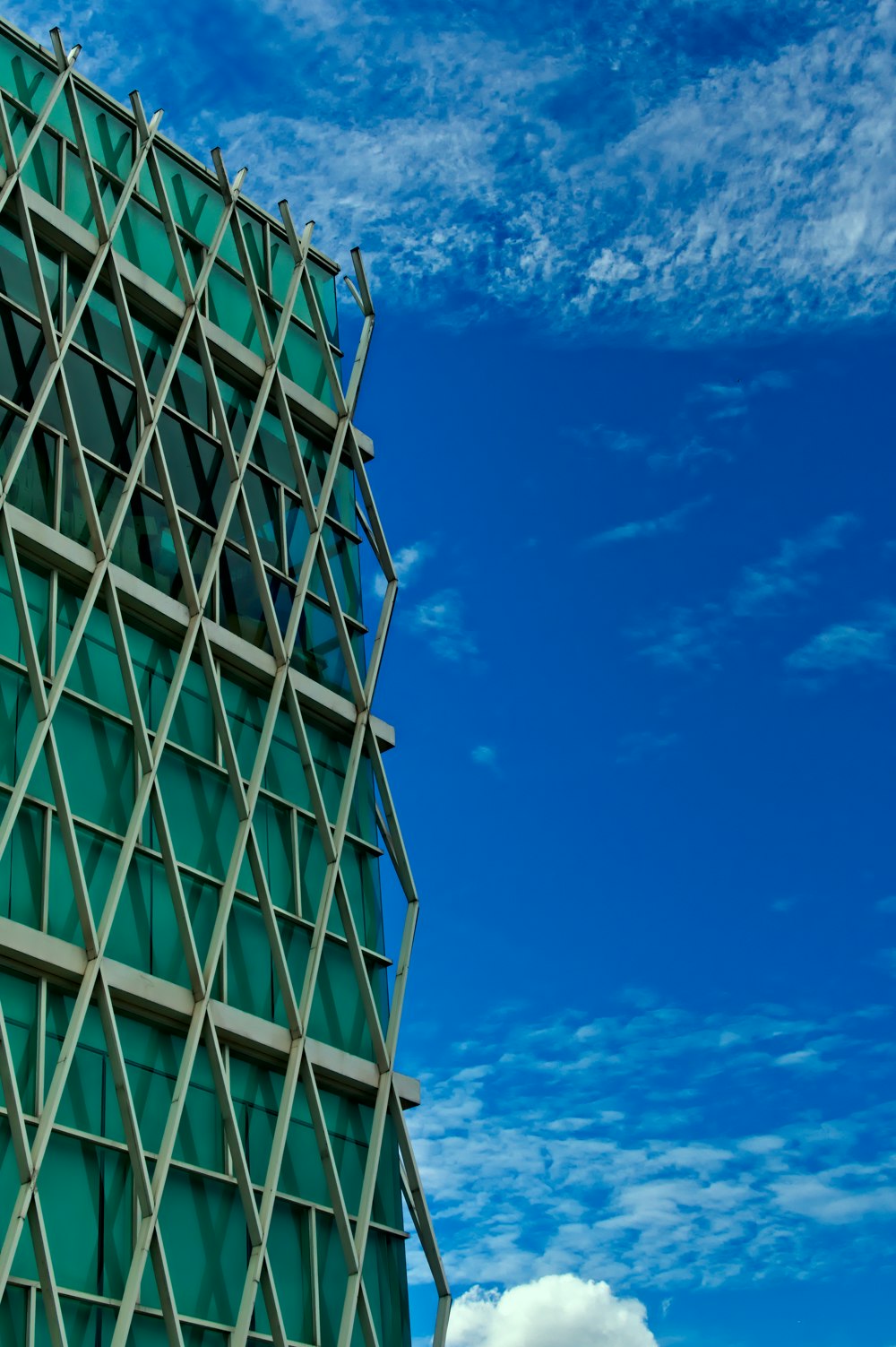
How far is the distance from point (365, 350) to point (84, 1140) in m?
20.2

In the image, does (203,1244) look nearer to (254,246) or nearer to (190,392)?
(190,392)

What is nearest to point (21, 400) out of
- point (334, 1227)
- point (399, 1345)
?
point (334, 1227)

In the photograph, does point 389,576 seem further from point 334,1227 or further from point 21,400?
point 334,1227

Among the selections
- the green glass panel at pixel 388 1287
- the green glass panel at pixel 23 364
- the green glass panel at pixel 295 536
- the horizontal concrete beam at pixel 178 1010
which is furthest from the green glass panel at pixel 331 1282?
the green glass panel at pixel 23 364

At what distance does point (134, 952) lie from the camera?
2355 cm

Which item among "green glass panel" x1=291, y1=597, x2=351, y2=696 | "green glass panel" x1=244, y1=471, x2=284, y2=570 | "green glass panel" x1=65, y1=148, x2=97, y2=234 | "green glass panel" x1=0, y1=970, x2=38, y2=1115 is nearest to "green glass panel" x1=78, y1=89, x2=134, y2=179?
"green glass panel" x1=65, y1=148, x2=97, y2=234

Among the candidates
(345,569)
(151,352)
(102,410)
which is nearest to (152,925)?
(102,410)

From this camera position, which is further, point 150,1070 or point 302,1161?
point 302,1161

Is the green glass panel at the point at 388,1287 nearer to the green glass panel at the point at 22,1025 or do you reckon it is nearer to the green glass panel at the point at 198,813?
the green glass panel at the point at 198,813

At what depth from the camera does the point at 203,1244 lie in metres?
23.1

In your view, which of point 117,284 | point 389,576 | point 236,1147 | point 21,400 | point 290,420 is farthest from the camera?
point 389,576

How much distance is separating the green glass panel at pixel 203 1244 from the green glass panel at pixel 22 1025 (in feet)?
10.9

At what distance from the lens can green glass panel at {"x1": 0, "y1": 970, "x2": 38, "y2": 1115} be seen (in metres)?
20.7

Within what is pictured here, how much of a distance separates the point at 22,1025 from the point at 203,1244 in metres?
4.80
